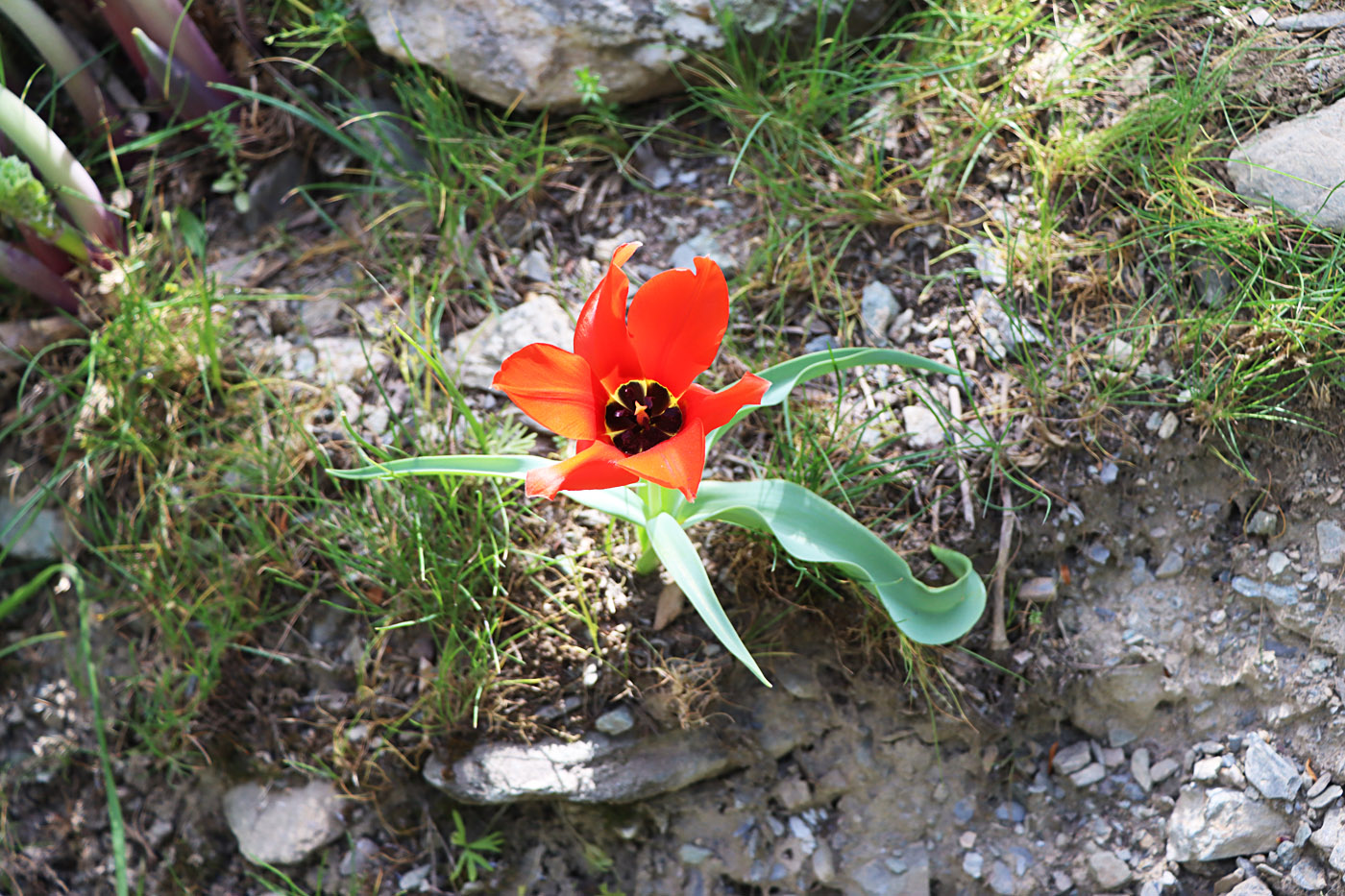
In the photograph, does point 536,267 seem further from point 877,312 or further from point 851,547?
point 851,547

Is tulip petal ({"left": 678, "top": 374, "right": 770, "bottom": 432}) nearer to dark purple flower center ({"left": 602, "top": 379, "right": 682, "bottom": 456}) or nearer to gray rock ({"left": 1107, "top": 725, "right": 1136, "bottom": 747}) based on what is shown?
dark purple flower center ({"left": 602, "top": 379, "right": 682, "bottom": 456})

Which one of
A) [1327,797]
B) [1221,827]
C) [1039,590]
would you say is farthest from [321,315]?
[1327,797]

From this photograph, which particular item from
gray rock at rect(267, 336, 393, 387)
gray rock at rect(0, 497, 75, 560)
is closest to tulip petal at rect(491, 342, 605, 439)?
gray rock at rect(267, 336, 393, 387)

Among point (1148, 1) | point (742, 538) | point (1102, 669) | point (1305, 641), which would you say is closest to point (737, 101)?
point (1148, 1)

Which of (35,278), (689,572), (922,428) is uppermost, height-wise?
(35,278)

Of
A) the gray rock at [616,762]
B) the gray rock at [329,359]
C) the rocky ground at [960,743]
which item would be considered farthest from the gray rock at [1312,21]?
the gray rock at [329,359]
